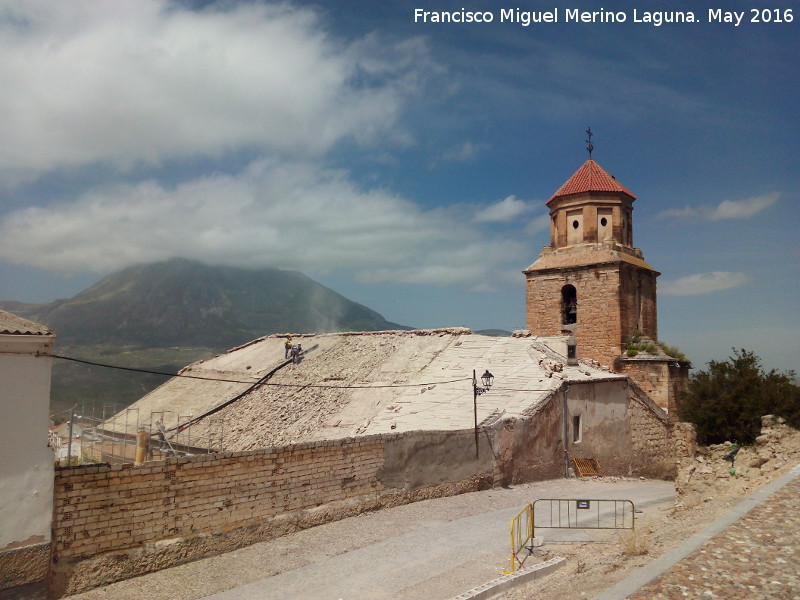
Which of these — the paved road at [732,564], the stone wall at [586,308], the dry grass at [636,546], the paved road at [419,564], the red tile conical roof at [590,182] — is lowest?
the paved road at [419,564]

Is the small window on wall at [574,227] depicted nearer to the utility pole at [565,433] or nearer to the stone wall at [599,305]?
the stone wall at [599,305]

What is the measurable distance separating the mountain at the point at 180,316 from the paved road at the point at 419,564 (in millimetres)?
44184

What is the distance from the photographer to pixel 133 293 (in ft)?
398

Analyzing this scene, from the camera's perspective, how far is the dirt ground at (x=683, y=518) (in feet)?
27.2

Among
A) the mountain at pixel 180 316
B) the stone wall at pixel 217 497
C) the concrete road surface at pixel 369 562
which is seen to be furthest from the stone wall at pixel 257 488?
the mountain at pixel 180 316

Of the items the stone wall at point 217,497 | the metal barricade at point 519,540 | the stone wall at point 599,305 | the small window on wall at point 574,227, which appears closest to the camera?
the stone wall at point 217,497

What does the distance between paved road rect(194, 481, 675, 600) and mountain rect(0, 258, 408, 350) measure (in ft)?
294

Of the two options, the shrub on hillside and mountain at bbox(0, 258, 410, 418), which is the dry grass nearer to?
the shrub on hillside

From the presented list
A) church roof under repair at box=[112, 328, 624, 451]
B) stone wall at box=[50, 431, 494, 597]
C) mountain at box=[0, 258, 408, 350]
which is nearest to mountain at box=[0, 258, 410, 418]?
mountain at box=[0, 258, 408, 350]

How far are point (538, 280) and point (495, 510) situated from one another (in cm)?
1665

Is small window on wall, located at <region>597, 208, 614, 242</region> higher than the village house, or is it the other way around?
small window on wall, located at <region>597, 208, 614, 242</region>

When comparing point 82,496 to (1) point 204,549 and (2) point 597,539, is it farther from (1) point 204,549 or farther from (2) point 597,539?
(2) point 597,539

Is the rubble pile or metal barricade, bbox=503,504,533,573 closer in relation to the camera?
metal barricade, bbox=503,504,533,573

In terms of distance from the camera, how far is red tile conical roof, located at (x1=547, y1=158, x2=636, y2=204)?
27.9 metres
